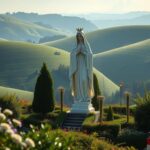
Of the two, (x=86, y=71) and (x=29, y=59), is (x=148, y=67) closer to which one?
(x=29, y=59)

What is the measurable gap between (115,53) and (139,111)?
164931 millimetres

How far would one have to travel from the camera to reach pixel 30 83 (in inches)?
5773

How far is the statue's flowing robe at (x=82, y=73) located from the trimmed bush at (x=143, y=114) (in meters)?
4.28

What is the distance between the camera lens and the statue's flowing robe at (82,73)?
27250 mm

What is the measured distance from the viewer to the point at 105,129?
23.2 m

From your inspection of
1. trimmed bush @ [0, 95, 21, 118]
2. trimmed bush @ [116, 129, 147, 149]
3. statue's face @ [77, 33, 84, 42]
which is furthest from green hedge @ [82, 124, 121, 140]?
statue's face @ [77, 33, 84, 42]

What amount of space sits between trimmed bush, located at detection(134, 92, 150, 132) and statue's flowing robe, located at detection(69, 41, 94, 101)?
4.28m

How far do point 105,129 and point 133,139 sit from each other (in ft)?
6.61

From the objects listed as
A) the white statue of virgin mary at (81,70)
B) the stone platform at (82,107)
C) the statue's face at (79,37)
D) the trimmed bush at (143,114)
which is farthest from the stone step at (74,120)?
the statue's face at (79,37)

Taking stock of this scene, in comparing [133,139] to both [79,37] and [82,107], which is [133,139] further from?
[79,37]

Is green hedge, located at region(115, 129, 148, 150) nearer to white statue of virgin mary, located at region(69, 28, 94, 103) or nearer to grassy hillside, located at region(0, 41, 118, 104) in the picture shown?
white statue of virgin mary, located at region(69, 28, 94, 103)

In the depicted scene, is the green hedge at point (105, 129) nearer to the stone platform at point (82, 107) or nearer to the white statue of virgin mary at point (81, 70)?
the stone platform at point (82, 107)

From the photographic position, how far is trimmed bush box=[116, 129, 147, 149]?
70.2 feet

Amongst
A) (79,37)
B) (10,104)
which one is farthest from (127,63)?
(10,104)
